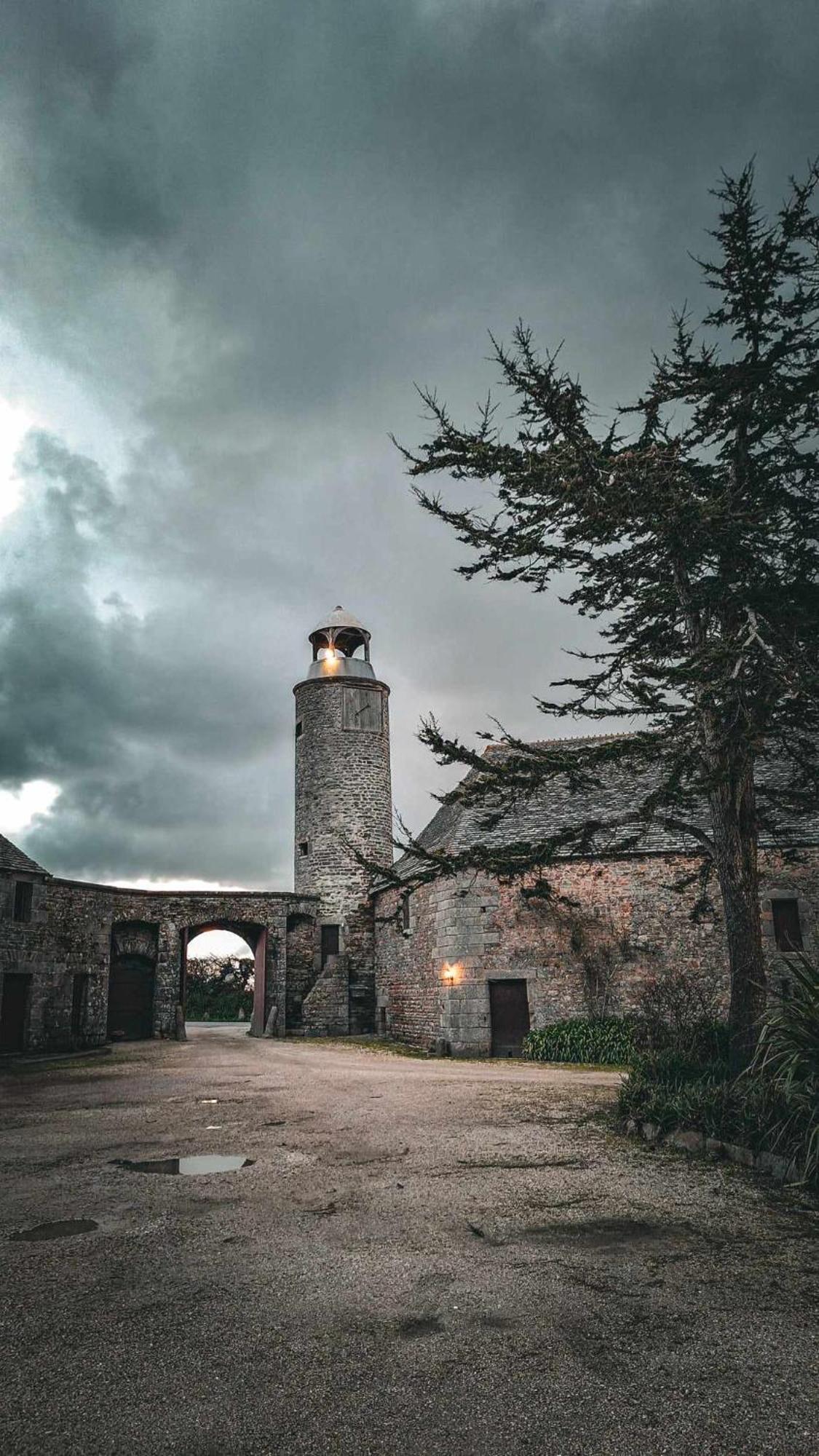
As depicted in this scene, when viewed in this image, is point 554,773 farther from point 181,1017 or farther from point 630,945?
point 181,1017

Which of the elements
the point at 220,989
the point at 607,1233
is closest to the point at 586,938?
the point at 607,1233

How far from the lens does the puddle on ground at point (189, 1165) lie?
6.36m

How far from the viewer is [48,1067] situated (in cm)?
1595

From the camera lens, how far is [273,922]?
27062 mm

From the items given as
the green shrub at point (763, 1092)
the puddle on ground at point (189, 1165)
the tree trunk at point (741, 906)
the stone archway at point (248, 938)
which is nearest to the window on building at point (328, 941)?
the stone archway at point (248, 938)

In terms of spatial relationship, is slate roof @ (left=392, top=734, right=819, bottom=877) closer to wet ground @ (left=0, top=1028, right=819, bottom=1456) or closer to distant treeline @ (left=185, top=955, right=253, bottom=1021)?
wet ground @ (left=0, top=1028, right=819, bottom=1456)

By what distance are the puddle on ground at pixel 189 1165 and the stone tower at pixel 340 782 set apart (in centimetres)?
2146

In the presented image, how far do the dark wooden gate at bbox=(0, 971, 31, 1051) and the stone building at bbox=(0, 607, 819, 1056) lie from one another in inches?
1.5

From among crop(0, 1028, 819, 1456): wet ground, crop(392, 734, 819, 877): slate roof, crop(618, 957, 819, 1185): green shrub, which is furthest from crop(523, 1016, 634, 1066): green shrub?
crop(0, 1028, 819, 1456): wet ground

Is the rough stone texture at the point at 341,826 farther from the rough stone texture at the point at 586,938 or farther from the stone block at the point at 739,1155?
the stone block at the point at 739,1155

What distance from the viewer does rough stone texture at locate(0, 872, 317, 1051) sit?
793 inches

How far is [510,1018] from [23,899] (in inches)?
496

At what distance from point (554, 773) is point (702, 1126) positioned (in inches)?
157

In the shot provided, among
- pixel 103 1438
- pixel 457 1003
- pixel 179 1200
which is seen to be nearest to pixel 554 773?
pixel 179 1200
